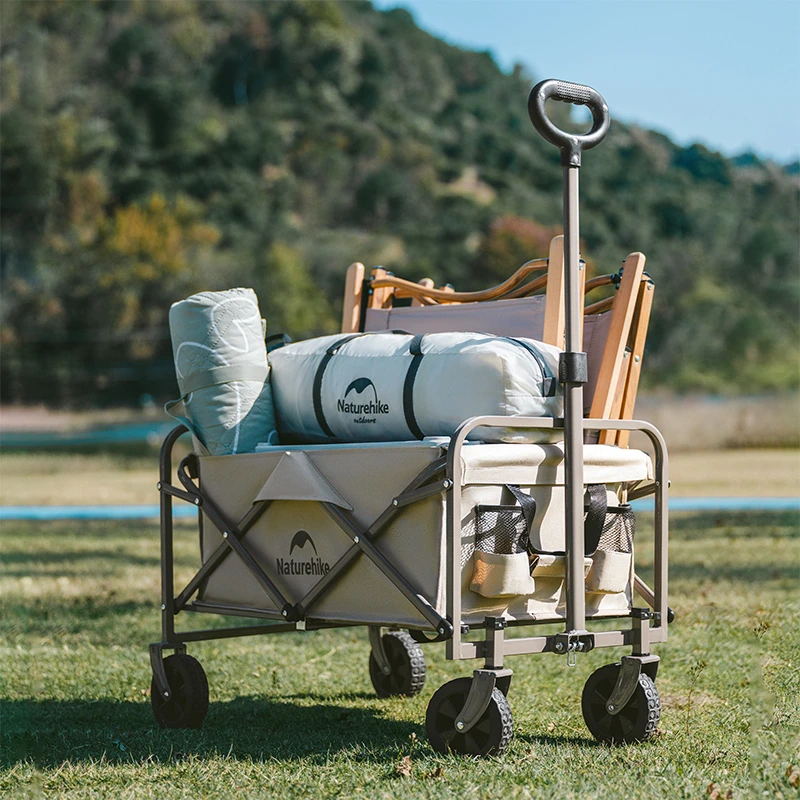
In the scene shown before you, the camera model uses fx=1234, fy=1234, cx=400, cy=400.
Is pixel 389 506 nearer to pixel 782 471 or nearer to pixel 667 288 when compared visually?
pixel 782 471

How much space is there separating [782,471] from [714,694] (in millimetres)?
15894

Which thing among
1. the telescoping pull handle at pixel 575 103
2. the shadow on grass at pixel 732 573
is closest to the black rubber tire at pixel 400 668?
the telescoping pull handle at pixel 575 103

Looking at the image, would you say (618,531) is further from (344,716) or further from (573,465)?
(344,716)

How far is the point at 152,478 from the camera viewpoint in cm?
2297

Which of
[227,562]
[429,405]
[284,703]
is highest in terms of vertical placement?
[429,405]

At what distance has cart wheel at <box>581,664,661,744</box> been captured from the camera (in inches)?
154

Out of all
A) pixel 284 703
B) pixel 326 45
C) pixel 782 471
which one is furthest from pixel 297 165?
pixel 284 703

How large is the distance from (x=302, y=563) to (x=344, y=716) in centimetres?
83

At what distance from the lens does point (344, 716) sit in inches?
185

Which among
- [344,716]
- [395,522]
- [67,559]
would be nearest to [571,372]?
[395,522]

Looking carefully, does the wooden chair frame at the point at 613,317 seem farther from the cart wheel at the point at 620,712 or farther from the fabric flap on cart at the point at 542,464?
the cart wheel at the point at 620,712

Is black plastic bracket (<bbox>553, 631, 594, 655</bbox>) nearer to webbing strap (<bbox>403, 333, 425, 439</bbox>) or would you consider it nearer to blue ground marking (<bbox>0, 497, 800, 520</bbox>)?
webbing strap (<bbox>403, 333, 425, 439</bbox>)

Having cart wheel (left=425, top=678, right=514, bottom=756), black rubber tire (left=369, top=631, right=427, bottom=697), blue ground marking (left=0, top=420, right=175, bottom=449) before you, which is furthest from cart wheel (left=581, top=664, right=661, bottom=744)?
blue ground marking (left=0, top=420, right=175, bottom=449)

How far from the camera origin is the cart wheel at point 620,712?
3.92m
